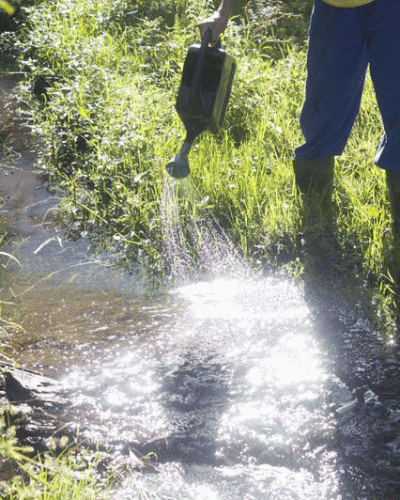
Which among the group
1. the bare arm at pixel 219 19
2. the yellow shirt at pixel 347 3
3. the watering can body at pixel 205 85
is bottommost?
the watering can body at pixel 205 85

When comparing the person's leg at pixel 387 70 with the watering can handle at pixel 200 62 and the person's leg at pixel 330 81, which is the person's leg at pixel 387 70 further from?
the watering can handle at pixel 200 62

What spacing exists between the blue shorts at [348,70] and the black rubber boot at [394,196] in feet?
0.36

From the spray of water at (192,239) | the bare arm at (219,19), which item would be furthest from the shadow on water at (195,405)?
the bare arm at (219,19)

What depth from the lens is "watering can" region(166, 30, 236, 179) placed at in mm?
3141

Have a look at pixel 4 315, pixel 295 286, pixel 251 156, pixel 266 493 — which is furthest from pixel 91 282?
pixel 266 493

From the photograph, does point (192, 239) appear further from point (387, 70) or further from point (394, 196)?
point (387, 70)

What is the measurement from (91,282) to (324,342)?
3.88ft

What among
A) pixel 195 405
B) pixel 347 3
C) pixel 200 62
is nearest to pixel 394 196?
pixel 347 3

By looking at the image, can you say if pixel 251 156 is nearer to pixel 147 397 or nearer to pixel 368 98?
pixel 368 98

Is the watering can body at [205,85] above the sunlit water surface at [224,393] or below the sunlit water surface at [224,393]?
above

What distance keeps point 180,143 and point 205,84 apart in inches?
43.9

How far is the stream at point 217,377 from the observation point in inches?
92.6

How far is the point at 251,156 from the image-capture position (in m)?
4.16

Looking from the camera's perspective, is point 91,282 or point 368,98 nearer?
point 91,282
